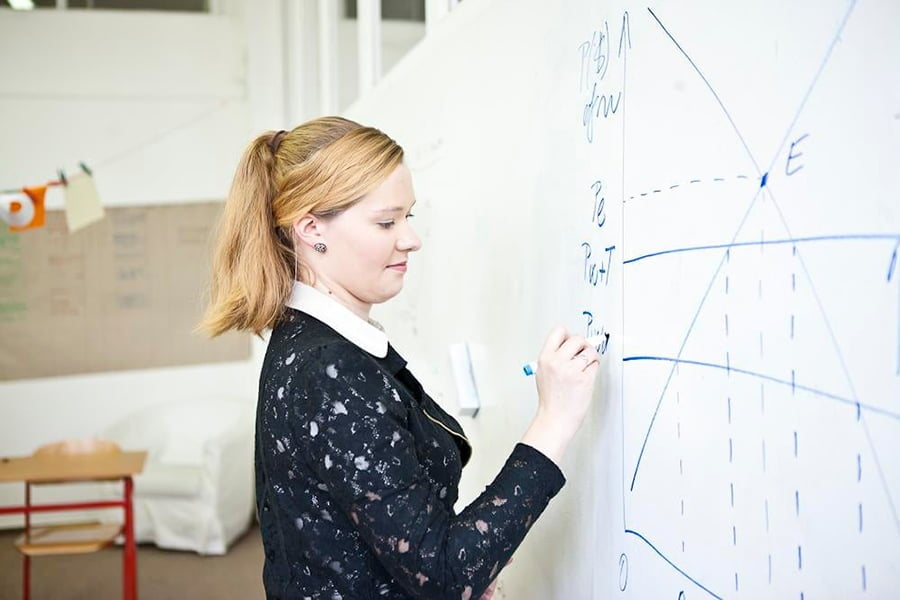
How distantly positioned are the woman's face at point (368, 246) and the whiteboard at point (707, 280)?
11.1 inches

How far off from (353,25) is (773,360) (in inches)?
117

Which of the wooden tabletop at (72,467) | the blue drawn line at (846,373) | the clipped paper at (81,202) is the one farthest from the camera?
the clipped paper at (81,202)

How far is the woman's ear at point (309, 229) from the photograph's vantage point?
1338 mm

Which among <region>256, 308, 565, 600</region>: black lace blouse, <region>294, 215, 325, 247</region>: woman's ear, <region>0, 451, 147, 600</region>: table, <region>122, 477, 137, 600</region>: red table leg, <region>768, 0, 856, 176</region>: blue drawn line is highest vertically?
<region>768, 0, 856, 176</region>: blue drawn line

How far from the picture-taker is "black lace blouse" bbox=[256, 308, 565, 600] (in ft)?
3.66

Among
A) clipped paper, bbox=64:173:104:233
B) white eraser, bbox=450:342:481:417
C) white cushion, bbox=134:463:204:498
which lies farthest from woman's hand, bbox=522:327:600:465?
white cushion, bbox=134:463:204:498

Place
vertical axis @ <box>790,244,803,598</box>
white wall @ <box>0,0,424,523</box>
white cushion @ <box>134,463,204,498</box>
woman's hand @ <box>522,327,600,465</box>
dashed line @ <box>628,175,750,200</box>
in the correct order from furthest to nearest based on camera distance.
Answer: white wall @ <box>0,0,424,523</box>
white cushion @ <box>134,463,204,498</box>
woman's hand @ <box>522,327,600,465</box>
dashed line @ <box>628,175,750,200</box>
vertical axis @ <box>790,244,803,598</box>

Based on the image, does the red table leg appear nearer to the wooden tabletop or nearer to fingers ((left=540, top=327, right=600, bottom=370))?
the wooden tabletop

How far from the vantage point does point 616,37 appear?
52.6 inches

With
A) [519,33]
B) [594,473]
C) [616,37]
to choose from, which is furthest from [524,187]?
A: [594,473]

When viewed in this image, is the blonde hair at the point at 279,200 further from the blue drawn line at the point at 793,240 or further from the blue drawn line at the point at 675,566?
the blue drawn line at the point at 675,566

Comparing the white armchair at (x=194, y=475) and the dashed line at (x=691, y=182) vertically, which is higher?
the dashed line at (x=691, y=182)

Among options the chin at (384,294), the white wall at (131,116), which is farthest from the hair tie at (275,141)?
the white wall at (131,116)

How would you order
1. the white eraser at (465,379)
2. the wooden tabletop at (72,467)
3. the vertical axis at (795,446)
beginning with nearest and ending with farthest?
the vertical axis at (795,446) < the white eraser at (465,379) < the wooden tabletop at (72,467)
